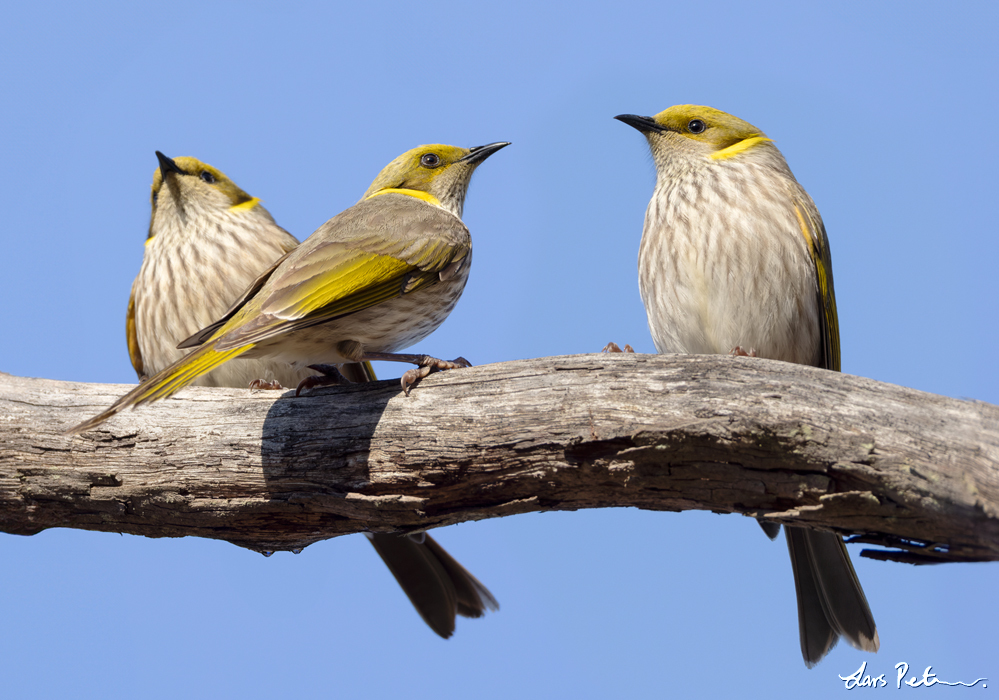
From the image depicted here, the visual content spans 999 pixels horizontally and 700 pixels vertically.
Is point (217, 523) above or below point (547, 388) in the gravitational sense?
below

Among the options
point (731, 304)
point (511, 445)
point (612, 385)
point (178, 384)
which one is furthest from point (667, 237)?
point (178, 384)

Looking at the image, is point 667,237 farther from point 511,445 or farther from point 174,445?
point 174,445

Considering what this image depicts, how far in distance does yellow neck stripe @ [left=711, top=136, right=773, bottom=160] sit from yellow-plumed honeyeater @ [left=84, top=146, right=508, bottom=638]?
2786 millimetres

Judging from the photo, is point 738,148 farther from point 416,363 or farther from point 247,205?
point 247,205

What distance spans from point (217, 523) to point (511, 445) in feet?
5.69

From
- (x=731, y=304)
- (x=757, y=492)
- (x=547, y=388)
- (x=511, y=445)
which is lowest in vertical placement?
(x=757, y=492)

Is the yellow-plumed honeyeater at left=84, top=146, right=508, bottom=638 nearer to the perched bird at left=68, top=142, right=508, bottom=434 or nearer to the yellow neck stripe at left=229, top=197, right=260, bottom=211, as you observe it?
the yellow neck stripe at left=229, top=197, right=260, bottom=211

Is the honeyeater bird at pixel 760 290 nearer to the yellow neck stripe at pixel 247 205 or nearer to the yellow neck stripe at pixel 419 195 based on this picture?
the yellow neck stripe at pixel 419 195

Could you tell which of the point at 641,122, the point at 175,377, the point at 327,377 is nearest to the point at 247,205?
the point at 327,377

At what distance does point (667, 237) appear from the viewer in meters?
5.05

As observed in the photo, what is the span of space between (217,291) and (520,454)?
302 centimetres

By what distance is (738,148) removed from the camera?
5.45 metres

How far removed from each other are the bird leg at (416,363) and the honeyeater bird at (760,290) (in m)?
1.40

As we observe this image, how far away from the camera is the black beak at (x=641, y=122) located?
558 cm
